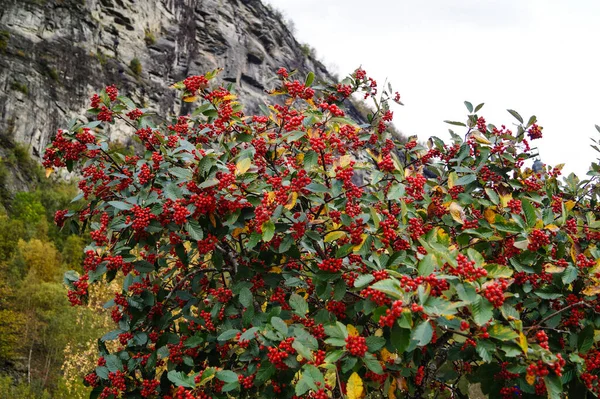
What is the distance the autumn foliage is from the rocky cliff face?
889 inches

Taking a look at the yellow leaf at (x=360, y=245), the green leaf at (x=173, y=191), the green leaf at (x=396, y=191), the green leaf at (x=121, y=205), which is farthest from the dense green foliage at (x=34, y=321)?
the green leaf at (x=396, y=191)

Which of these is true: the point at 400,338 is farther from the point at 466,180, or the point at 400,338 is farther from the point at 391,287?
the point at 466,180

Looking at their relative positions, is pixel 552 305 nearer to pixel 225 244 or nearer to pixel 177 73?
pixel 225 244

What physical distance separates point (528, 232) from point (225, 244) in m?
1.40

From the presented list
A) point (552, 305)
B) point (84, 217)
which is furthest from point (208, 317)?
point (552, 305)

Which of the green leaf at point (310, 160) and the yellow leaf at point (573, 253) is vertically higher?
the yellow leaf at point (573, 253)

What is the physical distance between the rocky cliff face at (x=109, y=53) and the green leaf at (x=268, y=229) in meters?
23.3

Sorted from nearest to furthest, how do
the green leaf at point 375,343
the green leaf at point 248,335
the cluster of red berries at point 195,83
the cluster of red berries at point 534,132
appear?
the green leaf at point 375,343, the green leaf at point 248,335, the cluster of red berries at point 195,83, the cluster of red berries at point 534,132

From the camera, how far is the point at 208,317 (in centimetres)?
208

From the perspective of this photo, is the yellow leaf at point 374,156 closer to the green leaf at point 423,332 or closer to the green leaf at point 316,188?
the green leaf at point 316,188

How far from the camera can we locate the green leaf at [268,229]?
178 cm

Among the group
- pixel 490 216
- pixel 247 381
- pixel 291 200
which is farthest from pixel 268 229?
pixel 490 216

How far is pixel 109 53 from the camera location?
26.0 meters

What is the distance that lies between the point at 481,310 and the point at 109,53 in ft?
93.8
